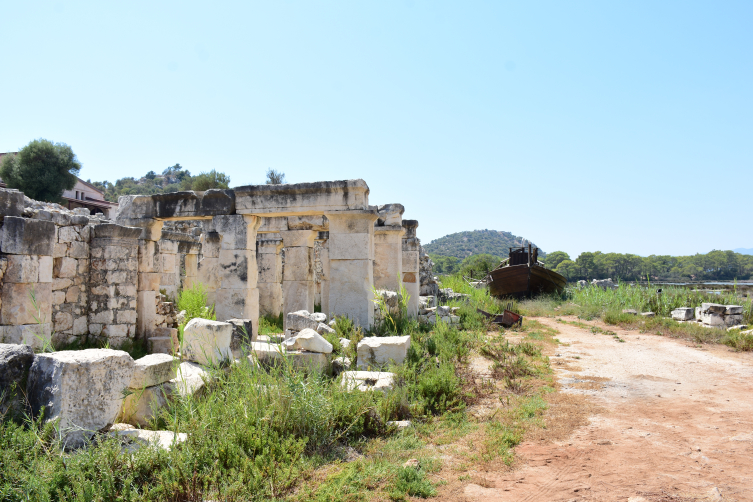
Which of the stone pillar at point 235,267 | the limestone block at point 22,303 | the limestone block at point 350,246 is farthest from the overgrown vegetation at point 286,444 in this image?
the stone pillar at point 235,267

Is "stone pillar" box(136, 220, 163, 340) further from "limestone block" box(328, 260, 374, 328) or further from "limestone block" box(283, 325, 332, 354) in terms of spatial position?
"limestone block" box(283, 325, 332, 354)

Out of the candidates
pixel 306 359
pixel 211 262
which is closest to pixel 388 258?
pixel 211 262

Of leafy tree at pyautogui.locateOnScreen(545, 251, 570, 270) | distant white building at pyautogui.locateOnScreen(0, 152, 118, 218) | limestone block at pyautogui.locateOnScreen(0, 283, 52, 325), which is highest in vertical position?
distant white building at pyautogui.locateOnScreen(0, 152, 118, 218)

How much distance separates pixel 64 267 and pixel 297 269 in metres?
6.52

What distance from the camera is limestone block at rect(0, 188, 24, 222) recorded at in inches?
236

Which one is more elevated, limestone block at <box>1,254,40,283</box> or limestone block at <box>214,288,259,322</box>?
limestone block at <box>1,254,40,283</box>

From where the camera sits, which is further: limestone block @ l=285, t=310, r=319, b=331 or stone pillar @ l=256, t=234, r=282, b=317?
stone pillar @ l=256, t=234, r=282, b=317

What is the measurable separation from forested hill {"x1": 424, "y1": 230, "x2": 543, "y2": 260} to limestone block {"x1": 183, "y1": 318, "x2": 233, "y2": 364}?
105090 millimetres

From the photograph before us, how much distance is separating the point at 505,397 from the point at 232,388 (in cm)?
362

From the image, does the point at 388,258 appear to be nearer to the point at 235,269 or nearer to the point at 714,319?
the point at 235,269

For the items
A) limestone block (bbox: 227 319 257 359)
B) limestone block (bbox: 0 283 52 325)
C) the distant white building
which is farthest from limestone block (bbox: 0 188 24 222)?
the distant white building

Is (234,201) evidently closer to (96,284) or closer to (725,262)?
(96,284)

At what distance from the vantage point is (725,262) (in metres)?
52.5

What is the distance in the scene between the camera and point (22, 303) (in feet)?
20.1
